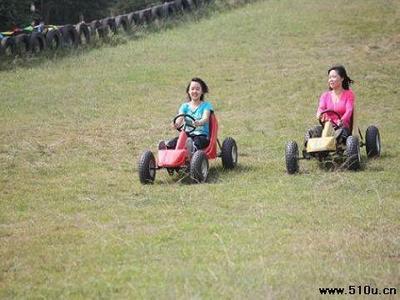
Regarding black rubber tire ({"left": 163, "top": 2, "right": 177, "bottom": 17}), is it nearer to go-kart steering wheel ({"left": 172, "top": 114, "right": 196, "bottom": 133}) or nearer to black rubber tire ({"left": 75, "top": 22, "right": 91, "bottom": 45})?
black rubber tire ({"left": 75, "top": 22, "right": 91, "bottom": 45})

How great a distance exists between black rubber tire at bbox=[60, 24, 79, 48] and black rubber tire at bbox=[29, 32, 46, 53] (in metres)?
0.83

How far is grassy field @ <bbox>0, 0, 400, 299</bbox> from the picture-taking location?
579cm

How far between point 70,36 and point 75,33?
196 mm

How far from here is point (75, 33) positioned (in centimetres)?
2430

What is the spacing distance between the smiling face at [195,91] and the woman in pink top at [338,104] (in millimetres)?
1674

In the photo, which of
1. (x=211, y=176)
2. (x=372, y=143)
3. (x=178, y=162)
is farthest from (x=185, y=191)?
(x=372, y=143)

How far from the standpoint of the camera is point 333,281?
18.1ft

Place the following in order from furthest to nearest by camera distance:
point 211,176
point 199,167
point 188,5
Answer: point 188,5, point 211,176, point 199,167

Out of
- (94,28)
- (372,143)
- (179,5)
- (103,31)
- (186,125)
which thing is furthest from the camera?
(179,5)

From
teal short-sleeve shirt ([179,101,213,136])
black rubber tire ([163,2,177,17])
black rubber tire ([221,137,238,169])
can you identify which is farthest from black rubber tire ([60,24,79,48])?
black rubber tire ([221,137,238,169])

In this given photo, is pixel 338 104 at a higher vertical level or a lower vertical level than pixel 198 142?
higher

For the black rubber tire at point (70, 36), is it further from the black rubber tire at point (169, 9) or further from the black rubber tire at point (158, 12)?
the black rubber tire at point (169, 9)

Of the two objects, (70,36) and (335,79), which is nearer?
(335,79)

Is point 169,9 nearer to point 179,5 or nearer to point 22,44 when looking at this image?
point 179,5
